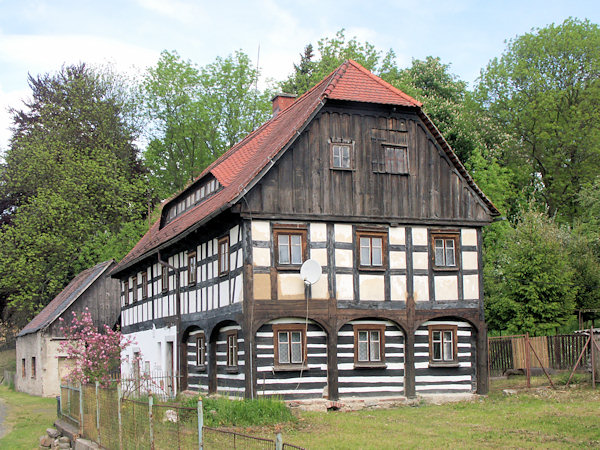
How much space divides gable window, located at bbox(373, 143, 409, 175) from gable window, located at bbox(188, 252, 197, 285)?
21.7 feet

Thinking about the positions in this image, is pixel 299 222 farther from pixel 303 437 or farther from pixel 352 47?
pixel 352 47

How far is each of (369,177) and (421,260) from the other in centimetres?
287

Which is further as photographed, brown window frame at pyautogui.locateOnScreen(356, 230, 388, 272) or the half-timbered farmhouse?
brown window frame at pyautogui.locateOnScreen(356, 230, 388, 272)

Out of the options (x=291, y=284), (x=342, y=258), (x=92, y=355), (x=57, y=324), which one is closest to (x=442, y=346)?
(x=342, y=258)

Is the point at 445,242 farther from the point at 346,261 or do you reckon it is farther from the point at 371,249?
the point at 346,261

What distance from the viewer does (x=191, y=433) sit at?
11305mm

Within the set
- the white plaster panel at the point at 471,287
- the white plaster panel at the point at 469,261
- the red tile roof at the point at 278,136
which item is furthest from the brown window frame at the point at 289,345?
the white plaster panel at the point at 469,261

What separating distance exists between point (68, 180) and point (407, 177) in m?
25.9

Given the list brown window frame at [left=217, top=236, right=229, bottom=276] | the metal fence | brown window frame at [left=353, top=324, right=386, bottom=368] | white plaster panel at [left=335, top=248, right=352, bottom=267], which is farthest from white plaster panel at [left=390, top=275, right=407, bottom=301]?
the metal fence

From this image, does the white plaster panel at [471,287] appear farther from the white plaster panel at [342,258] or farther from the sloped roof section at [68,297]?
the sloped roof section at [68,297]

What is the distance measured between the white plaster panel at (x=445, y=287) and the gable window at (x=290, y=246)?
430 centimetres

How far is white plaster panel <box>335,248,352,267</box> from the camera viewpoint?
21766 millimetres

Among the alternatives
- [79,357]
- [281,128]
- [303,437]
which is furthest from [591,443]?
[79,357]

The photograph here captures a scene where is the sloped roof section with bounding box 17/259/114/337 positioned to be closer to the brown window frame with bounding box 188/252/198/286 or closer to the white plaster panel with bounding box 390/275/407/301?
the brown window frame with bounding box 188/252/198/286
